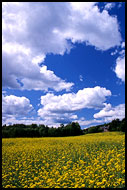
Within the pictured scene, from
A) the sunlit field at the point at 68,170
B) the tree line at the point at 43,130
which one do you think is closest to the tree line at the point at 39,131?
the tree line at the point at 43,130

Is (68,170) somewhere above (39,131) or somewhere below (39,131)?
above

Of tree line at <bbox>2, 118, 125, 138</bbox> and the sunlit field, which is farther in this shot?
tree line at <bbox>2, 118, 125, 138</bbox>

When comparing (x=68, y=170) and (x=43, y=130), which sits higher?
(x=68, y=170)

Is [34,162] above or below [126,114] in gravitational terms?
below

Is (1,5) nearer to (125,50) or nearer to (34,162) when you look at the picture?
(125,50)

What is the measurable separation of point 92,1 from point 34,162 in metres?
7.89

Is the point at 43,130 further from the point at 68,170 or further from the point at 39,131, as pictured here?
the point at 68,170

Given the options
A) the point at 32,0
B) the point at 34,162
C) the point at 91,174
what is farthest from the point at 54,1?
the point at 34,162

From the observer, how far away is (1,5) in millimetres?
4508

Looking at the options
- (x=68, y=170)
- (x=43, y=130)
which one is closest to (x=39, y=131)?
(x=43, y=130)

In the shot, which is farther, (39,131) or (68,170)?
(39,131)

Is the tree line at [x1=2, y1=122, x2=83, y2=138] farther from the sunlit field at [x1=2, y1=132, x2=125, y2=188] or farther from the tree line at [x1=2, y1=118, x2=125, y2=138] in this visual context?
the sunlit field at [x1=2, y1=132, x2=125, y2=188]

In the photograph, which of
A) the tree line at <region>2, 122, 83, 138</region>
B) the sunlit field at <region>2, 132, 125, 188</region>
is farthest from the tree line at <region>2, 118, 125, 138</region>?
the sunlit field at <region>2, 132, 125, 188</region>

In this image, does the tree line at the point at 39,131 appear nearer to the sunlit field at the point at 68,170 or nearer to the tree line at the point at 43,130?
the tree line at the point at 43,130
